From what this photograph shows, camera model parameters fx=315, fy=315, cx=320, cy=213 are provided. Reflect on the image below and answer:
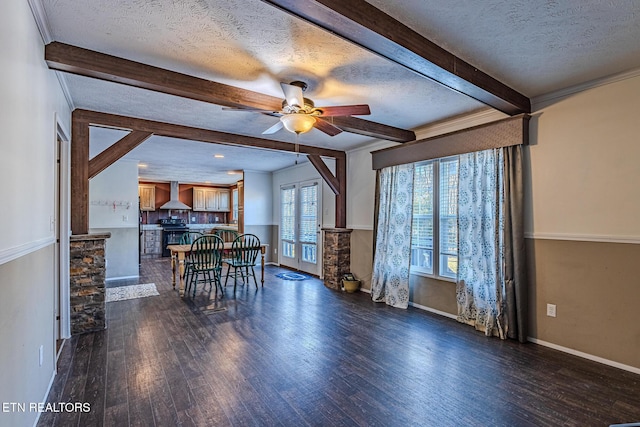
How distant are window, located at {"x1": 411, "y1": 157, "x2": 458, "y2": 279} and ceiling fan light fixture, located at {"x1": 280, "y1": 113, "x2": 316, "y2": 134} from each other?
6.50 feet

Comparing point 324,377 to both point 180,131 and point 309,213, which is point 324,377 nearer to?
point 180,131

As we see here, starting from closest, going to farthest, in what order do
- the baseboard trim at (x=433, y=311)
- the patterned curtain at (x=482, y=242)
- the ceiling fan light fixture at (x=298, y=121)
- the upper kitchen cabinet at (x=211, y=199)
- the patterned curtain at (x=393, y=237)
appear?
the ceiling fan light fixture at (x=298, y=121) → the patterned curtain at (x=482, y=242) → the baseboard trim at (x=433, y=311) → the patterned curtain at (x=393, y=237) → the upper kitchen cabinet at (x=211, y=199)

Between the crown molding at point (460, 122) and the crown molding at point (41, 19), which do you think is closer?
the crown molding at point (41, 19)

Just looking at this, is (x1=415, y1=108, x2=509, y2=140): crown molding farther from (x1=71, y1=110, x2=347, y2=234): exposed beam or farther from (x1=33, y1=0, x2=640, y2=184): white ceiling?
(x1=71, y1=110, x2=347, y2=234): exposed beam

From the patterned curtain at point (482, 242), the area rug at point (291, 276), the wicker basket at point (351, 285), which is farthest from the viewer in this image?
the area rug at point (291, 276)

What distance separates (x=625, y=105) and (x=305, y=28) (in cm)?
274

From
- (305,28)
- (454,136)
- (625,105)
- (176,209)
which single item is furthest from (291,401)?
(176,209)

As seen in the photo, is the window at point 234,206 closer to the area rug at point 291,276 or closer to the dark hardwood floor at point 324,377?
the area rug at point 291,276

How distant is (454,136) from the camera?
375 cm

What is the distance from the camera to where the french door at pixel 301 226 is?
662cm

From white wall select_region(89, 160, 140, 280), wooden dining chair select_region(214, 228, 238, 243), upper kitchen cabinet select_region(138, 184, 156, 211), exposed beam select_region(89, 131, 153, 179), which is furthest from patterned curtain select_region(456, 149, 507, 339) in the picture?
upper kitchen cabinet select_region(138, 184, 156, 211)

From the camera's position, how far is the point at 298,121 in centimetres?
293

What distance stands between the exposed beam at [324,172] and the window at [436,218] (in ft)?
5.32

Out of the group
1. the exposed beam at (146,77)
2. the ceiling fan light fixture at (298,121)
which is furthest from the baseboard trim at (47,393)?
the ceiling fan light fixture at (298,121)
